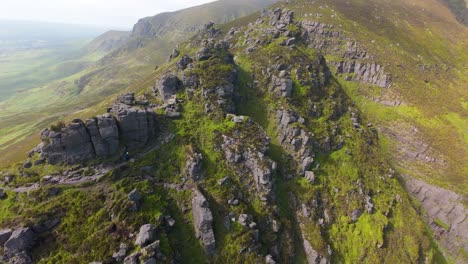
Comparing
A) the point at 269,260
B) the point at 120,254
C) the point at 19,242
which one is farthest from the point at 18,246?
the point at 269,260

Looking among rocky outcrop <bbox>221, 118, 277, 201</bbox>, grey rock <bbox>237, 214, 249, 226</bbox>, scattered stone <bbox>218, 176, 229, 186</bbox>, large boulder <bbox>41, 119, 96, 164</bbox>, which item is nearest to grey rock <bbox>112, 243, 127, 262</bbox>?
grey rock <bbox>237, 214, 249, 226</bbox>

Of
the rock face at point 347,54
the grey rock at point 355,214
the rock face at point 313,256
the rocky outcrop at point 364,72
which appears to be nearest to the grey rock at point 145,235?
the rock face at point 313,256

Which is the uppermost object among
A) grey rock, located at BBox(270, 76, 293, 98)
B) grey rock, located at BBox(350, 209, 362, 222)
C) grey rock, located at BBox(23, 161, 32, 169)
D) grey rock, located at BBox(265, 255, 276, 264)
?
grey rock, located at BBox(270, 76, 293, 98)

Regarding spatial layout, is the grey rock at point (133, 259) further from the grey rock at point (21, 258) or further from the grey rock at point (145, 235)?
the grey rock at point (21, 258)

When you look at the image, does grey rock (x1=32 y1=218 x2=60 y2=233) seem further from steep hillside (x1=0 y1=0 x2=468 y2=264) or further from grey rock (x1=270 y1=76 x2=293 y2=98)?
grey rock (x1=270 y1=76 x2=293 y2=98)

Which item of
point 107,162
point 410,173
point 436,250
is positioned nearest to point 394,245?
point 436,250

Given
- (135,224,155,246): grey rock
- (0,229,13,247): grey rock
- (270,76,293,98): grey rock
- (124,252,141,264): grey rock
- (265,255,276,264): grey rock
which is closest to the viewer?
(124,252,141,264): grey rock
